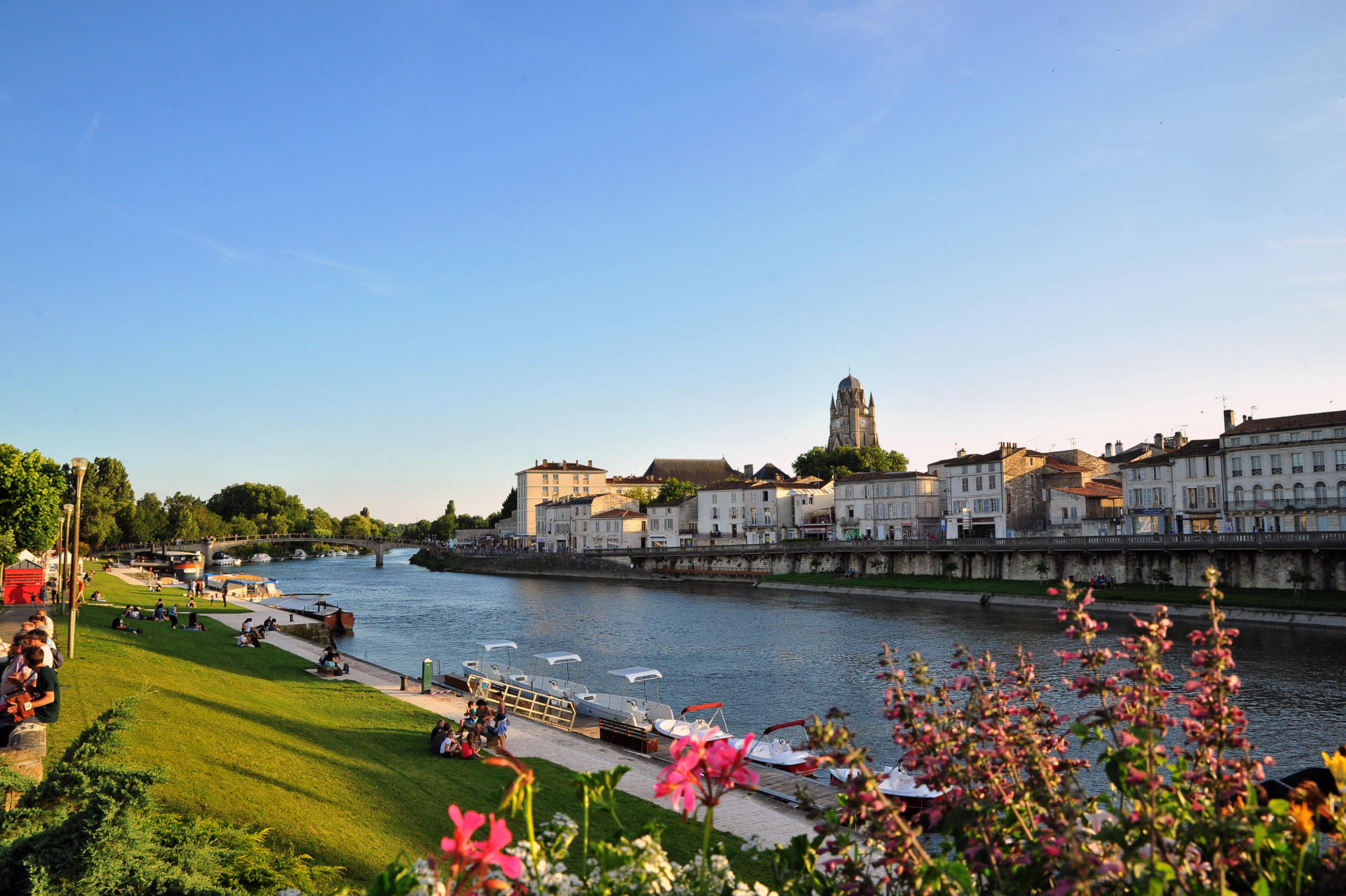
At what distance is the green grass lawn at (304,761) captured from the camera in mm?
11633

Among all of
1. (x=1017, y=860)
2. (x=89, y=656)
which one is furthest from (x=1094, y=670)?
(x=89, y=656)

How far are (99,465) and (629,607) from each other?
11774 cm

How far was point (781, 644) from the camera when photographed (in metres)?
44.3

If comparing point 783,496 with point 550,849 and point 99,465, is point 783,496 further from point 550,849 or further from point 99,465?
point 99,465

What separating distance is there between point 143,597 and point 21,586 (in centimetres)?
1753

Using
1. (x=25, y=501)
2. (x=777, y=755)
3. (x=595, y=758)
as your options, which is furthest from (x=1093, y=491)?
(x=25, y=501)

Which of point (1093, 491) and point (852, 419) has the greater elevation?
point (852, 419)

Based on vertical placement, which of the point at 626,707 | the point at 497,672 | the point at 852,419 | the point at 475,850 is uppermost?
the point at 852,419

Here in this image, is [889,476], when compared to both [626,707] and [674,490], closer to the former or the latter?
[674,490]

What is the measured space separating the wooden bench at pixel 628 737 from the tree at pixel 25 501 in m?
25.9

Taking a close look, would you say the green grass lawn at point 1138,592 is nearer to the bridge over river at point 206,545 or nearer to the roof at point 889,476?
the roof at point 889,476

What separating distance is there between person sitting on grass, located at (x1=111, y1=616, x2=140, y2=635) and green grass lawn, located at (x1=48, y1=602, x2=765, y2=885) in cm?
465

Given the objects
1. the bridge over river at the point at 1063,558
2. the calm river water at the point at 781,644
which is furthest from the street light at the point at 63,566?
the bridge over river at the point at 1063,558

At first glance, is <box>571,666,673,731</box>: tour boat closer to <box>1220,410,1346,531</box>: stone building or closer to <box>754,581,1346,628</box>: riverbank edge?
<box>754,581,1346,628</box>: riverbank edge
